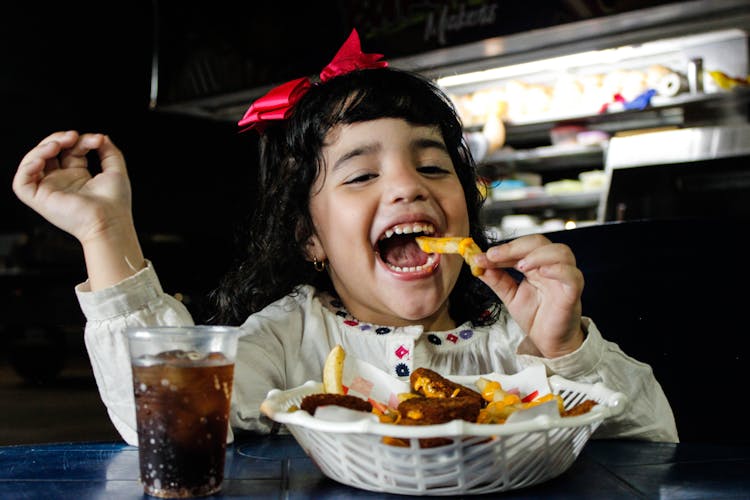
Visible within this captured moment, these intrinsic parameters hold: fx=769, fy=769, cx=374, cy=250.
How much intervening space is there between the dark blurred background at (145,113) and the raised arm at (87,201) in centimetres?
239

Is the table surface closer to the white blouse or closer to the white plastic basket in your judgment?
the white plastic basket

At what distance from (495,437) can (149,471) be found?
13.4 inches

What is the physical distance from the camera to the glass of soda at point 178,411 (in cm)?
75

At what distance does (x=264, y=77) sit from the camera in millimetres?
4988

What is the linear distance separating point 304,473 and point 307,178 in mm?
827

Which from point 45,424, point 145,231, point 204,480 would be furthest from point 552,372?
point 145,231

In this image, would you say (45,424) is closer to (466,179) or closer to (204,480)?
(466,179)

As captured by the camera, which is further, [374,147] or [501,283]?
[374,147]

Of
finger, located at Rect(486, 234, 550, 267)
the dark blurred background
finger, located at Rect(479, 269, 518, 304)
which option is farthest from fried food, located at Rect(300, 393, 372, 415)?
the dark blurred background

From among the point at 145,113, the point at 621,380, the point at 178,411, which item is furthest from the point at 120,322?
the point at 145,113

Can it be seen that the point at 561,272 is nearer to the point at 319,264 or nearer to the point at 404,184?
the point at 404,184

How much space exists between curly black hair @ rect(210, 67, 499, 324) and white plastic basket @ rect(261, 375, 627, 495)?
0.81m

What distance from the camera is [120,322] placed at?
1.04 metres

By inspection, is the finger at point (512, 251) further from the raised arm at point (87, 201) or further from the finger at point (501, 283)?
the raised arm at point (87, 201)
